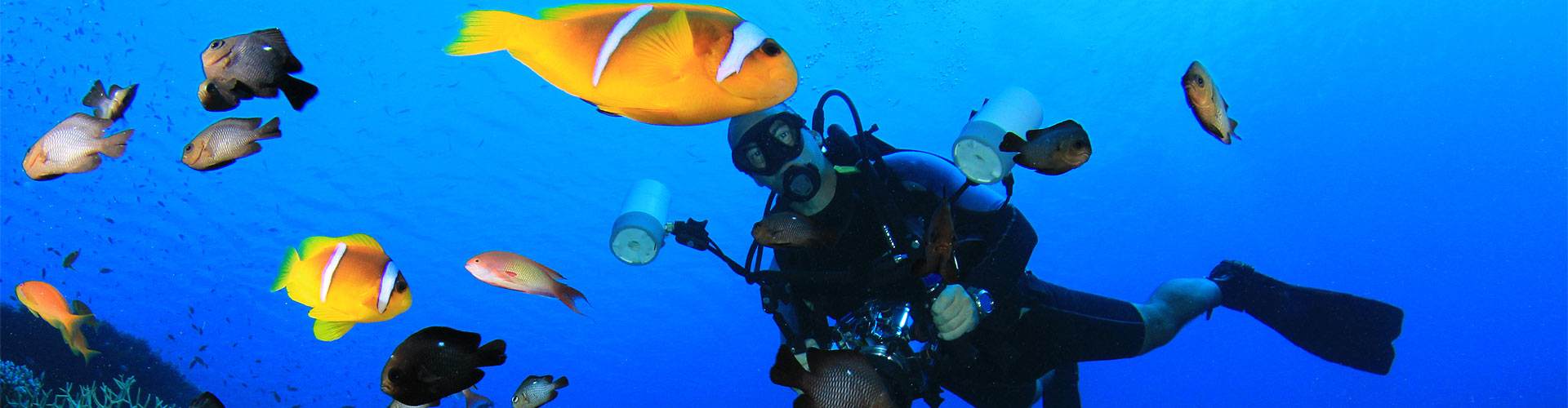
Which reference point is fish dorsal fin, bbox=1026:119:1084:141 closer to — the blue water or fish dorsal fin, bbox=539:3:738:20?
fish dorsal fin, bbox=539:3:738:20

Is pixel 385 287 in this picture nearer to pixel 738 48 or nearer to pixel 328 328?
pixel 328 328

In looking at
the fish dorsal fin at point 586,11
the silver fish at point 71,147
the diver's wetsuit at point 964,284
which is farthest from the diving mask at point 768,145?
the silver fish at point 71,147

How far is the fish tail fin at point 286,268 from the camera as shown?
2.03m

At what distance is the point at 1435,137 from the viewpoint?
31812 mm

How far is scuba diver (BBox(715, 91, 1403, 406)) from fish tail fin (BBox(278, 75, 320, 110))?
1.95 m

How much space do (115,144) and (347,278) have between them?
1.64 m

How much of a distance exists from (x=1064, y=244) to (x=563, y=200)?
23547mm

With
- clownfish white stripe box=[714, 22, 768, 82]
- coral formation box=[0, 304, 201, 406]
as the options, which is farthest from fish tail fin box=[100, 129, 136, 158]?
coral formation box=[0, 304, 201, 406]

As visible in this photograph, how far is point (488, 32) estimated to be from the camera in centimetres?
125

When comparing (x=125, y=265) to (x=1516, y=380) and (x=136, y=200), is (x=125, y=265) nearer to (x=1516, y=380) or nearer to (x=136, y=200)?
(x=136, y=200)

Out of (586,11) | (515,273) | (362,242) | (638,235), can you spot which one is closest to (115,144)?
(362,242)

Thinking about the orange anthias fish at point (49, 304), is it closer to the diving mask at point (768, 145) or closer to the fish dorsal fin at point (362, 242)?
the fish dorsal fin at point (362, 242)

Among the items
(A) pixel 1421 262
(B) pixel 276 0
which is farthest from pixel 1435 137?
(B) pixel 276 0

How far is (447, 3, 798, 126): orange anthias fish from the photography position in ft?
4.08
